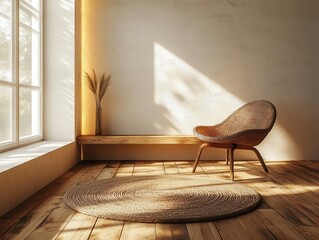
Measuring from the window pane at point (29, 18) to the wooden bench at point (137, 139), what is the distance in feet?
4.20

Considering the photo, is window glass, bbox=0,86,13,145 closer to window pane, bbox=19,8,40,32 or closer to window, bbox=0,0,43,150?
window, bbox=0,0,43,150

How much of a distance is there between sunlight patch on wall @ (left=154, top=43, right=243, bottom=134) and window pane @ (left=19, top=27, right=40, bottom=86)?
1402 mm

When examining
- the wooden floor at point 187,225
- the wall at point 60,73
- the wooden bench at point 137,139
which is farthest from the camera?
the wooden bench at point 137,139

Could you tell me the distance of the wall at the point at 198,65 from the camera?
14.6 feet

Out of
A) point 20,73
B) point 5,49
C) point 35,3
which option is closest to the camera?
A: point 5,49

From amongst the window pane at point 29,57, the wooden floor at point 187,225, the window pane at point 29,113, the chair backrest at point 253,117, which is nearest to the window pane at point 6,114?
the window pane at point 29,113

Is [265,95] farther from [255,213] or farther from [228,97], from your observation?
[255,213]

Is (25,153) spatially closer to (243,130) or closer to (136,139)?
(136,139)

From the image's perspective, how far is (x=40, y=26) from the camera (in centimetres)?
384

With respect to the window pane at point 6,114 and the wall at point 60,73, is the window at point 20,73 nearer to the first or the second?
the window pane at point 6,114

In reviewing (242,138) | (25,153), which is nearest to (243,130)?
(242,138)

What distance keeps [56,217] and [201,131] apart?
2.04 metres

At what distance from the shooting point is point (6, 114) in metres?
2.93

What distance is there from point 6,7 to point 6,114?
2.83 feet
